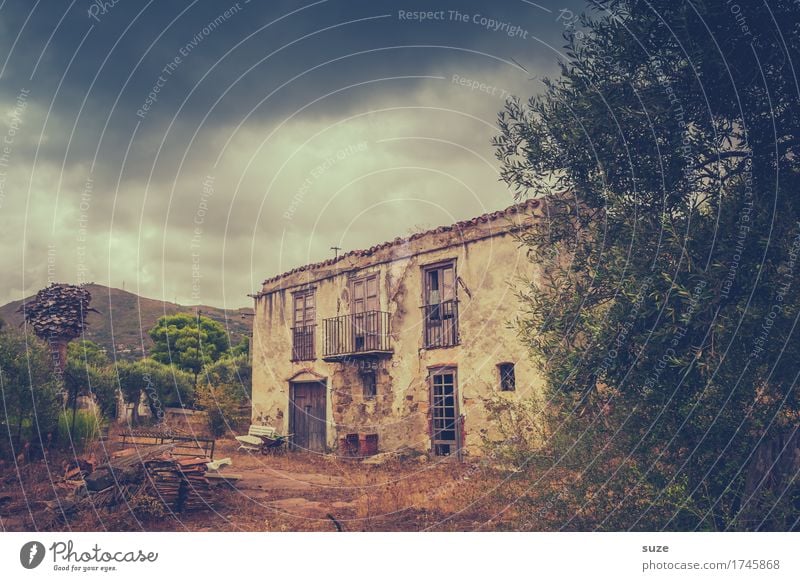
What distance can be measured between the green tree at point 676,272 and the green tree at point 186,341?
1003 cm

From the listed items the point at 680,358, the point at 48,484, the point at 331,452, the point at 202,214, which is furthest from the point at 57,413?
the point at 680,358

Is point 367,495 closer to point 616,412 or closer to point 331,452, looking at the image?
point 616,412

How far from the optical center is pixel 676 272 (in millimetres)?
6891

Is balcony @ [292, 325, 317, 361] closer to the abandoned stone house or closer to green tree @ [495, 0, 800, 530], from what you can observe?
the abandoned stone house

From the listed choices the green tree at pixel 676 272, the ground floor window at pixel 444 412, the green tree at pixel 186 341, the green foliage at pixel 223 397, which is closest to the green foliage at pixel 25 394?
the green tree at pixel 186 341

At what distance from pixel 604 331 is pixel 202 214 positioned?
6.97m

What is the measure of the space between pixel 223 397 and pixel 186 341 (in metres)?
4.94

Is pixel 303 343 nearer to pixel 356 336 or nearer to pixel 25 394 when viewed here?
pixel 356 336

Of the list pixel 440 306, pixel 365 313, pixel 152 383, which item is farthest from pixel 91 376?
pixel 440 306

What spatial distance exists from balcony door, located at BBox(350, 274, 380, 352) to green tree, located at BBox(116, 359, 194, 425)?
16.5ft

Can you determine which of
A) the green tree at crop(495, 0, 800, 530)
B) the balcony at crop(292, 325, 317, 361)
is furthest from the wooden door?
the green tree at crop(495, 0, 800, 530)

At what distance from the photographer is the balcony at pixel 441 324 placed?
17.5 meters

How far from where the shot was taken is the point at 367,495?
12742 mm

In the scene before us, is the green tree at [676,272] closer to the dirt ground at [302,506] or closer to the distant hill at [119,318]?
the dirt ground at [302,506]
